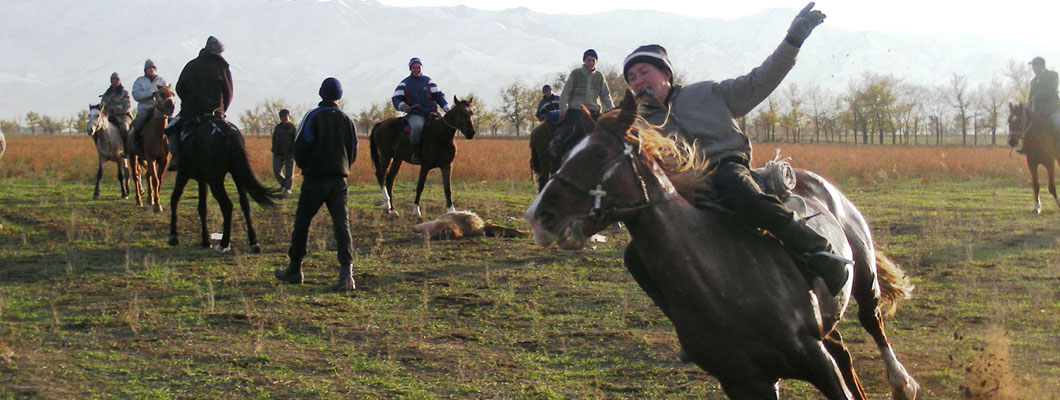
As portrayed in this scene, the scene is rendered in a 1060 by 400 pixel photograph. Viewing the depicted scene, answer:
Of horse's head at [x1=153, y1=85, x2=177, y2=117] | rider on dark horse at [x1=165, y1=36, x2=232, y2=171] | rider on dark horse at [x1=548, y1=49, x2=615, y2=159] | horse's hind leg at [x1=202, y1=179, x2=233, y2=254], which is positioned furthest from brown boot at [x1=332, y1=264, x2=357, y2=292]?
horse's head at [x1=153, y1=85, x2=177, y2=117]

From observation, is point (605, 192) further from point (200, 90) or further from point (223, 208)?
point (200, 90)

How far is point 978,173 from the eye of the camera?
26797 mm

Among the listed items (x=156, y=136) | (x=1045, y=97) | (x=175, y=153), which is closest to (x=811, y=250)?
(x=175, y=153)

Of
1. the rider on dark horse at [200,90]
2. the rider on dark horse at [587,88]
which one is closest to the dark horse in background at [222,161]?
the rider on dark horse at [200,90]

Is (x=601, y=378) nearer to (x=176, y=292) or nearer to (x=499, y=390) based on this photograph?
(x=499, y=390)

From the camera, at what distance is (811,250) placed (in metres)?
3.82

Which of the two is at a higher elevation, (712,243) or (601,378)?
(712,243)

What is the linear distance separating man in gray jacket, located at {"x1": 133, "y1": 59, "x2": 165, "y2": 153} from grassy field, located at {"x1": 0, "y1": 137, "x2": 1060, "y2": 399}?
5.55 ft

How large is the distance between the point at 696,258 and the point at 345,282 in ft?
19.0

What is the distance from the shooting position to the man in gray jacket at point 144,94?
14.5 metres

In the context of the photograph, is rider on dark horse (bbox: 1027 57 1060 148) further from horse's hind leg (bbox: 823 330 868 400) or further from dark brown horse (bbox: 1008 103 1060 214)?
horse's hind leg (bbox: 823 330 868 400)

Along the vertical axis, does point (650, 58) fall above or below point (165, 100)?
below

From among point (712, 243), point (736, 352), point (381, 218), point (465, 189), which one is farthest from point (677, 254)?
point (465, 189)

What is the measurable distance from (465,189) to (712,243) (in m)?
15.5
